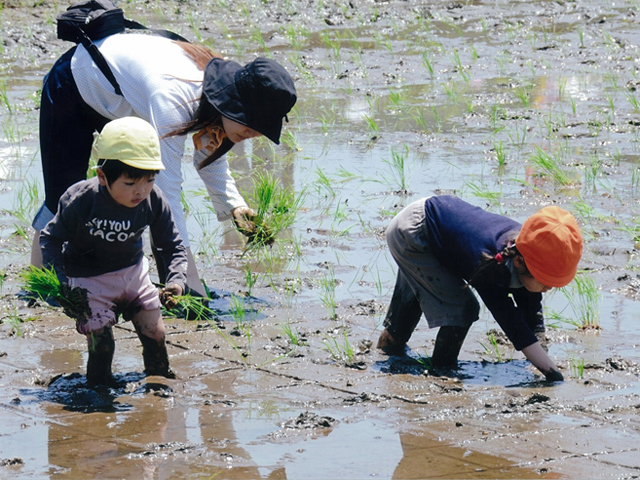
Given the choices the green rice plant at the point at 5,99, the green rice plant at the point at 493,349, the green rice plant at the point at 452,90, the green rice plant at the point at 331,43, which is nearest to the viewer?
the green rice plant at the point at 493,349

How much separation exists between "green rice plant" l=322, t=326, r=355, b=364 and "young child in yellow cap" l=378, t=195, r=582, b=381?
168 mm

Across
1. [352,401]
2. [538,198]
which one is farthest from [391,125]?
[352,401]

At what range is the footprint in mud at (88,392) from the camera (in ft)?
10.8

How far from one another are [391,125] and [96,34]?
3558mm

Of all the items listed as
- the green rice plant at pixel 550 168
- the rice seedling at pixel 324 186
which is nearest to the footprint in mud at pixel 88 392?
the rice seedling at pixel 324 186

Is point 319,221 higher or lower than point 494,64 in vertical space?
lower

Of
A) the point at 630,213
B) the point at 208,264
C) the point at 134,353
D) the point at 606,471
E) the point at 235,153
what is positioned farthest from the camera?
the point at 235,153

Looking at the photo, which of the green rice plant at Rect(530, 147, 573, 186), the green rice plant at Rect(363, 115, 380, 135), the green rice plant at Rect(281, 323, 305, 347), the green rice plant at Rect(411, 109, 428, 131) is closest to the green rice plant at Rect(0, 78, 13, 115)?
the green rice plant at Rect(363, 115, 380, 135)

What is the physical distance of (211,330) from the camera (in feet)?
13.5

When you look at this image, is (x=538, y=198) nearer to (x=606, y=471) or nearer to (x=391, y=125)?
(x=391, y=125)

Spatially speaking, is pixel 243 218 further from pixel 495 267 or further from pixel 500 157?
pixel 500 157

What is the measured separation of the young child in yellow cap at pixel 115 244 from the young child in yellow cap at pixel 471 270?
3.09 ft

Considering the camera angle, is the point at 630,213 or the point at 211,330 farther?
the point at 630,213

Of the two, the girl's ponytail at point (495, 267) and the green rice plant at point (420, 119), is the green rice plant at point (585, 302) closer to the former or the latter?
the girl's ponytail at point (495, 267)
